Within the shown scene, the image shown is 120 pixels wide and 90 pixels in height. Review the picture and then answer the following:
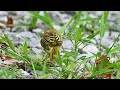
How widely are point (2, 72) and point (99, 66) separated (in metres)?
0.49

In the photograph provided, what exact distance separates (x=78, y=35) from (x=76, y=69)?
0.63 feet

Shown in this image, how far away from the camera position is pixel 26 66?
2.93 metres

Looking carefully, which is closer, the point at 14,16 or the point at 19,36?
the point at 19,36

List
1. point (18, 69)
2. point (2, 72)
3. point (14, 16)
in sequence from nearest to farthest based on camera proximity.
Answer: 1. point (2, 72)
2. point (18, 69)
3. point (14, 16)

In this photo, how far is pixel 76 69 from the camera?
2.80 meters

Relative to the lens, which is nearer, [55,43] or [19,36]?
[55,43]
